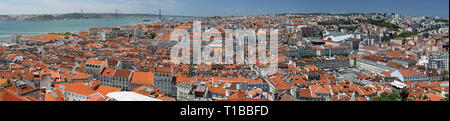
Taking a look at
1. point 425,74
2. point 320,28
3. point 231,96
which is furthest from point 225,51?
point 320,28

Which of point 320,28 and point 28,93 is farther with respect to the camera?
point 320,28

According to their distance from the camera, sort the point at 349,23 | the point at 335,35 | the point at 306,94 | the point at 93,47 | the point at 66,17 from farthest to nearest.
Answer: the point at 66,17 → the point at 349,23 → the point at 335,35 → the point at 93,47 → the point at 306,94

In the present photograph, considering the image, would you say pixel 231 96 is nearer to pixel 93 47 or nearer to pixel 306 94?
pixel 306 94

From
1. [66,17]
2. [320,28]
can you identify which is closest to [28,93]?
[320,28]
